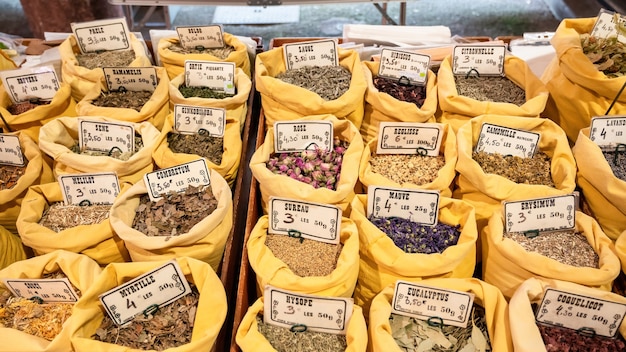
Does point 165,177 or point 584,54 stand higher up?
point 584,54

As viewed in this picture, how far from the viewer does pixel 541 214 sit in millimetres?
1603

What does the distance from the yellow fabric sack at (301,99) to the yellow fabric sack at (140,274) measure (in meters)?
0.77

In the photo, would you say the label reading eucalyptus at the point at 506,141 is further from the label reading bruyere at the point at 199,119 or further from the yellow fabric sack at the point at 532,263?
the label reading bruyere at the point at 199,119

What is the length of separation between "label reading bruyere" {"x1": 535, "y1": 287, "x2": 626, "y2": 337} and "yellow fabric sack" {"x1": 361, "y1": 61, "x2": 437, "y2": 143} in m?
0.82

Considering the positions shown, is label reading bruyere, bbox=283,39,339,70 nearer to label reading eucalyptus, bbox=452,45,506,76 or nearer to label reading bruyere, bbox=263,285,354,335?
label reading eucalyptus, bbox=452,45,506,76

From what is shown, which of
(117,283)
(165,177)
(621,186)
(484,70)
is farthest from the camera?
(484,70)

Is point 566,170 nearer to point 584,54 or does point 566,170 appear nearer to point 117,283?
point 584,54

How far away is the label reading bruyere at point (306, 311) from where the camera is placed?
1382mm

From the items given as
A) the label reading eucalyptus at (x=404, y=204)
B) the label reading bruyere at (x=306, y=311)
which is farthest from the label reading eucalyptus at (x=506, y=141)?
the label reading bruyere at (x=306, y=311)

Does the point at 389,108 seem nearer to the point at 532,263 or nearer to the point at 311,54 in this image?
the point at 311,54

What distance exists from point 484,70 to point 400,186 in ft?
2.63

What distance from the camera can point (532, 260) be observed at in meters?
1.48

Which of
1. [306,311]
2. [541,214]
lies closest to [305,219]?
[306,311]

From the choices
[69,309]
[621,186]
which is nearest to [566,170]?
[621,186]
